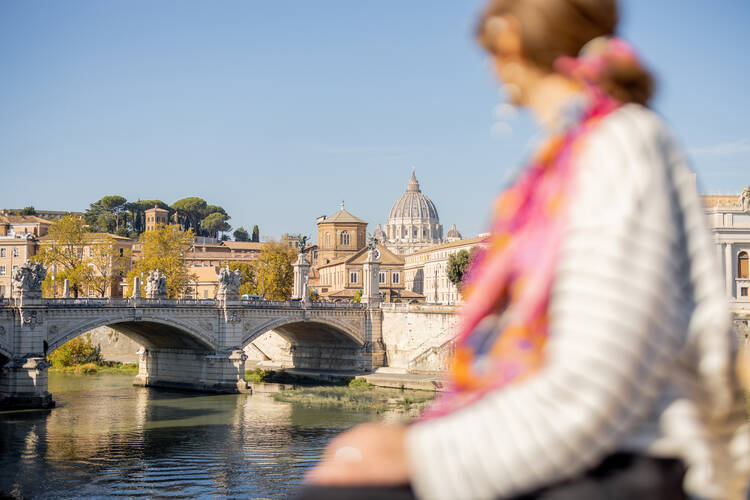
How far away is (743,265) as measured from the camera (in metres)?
36.4

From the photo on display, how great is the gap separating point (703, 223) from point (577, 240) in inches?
7.5

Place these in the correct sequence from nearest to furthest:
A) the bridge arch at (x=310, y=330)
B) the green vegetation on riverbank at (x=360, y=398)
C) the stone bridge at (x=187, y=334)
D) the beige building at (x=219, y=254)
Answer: the stone bridge at (x=187, y=334) → the green vegetation on riverbank at (x=360, y=398) → the bridge arch at (x=310, y=330) → the beige building at (x=219, y=254)

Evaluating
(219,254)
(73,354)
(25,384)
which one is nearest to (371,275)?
(73,354)

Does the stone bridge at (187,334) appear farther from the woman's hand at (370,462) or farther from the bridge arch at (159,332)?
the woman's hand at (370,462)

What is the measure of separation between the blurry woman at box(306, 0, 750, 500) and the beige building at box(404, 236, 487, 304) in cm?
7274

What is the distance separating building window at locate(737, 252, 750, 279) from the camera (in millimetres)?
36281

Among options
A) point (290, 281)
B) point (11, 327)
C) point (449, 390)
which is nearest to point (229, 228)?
point (290, 281)

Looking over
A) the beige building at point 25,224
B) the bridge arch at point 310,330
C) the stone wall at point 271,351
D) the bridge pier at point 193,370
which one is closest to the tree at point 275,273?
the stone wall at point 271,351

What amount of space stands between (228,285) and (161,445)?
14225mm

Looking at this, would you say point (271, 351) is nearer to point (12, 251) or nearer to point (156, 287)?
point (156, 287)

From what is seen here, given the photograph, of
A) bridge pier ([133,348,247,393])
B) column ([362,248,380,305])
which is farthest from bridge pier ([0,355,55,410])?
column ([362,248,380,305])

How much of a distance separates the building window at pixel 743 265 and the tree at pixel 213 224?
84.1m

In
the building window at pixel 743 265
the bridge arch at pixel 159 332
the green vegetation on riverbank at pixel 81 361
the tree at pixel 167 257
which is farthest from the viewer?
the tree at pixel 167 257

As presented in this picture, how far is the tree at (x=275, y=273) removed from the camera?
55625 mm
